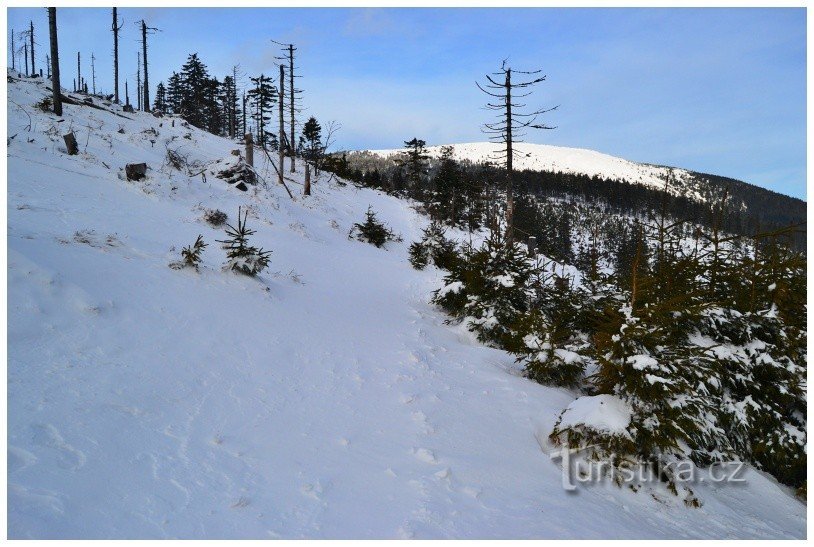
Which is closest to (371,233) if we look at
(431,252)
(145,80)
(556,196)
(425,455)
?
(431,252)

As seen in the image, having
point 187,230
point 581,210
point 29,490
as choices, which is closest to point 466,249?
point 187,230

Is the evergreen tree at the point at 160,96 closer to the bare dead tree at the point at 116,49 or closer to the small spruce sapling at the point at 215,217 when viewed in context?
the bare dead tree at the point at 116,49

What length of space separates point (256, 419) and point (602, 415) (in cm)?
440

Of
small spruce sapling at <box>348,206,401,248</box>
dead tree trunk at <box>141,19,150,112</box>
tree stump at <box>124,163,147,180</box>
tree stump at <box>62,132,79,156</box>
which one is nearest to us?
tree stump at <box>124,163,147,180</box>

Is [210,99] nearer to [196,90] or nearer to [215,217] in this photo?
[196,90]

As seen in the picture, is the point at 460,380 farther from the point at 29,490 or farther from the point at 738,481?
the point at 29,490

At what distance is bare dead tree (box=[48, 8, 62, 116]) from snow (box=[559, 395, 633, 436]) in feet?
89.5

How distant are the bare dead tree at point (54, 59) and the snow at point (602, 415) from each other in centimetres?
2728

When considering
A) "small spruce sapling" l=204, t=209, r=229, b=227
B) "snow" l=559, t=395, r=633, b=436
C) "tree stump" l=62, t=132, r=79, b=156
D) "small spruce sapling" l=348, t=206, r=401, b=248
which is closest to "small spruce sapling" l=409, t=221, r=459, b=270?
"small spruce sapling" l=348, t=206, r=401, b=248

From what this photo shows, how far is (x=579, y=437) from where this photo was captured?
5188 mm

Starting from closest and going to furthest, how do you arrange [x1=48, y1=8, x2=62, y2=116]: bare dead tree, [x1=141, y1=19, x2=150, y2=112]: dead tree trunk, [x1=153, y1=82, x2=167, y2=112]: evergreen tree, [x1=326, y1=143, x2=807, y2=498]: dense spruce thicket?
[x1=326, y1=143, x2=807, y2=498]: dense spruce thicket → [x1=48, y1=8, x2=62, y2=116]: bare dead tree → [x1=141, y1=19, x2=150, y2=112]: dead tree trunk → [x1=153, y1=82, x2=167, y2=112]: evergreen tree

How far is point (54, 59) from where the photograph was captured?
21.8 meters

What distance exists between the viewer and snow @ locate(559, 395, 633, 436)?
16.6ft

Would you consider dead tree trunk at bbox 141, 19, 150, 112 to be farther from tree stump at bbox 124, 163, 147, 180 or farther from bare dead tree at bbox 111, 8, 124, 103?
tree stump at bbox 124, 163, 147, 180
